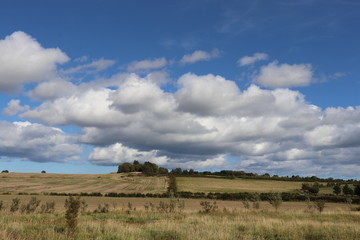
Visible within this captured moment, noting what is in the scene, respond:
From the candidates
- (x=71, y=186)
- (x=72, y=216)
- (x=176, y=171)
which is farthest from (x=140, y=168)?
(x=72, y=216)

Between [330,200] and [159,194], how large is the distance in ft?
121

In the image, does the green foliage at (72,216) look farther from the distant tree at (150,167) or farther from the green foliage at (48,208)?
the distant tree at (150,167)

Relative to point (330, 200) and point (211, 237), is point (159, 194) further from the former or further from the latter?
point (211, 237)

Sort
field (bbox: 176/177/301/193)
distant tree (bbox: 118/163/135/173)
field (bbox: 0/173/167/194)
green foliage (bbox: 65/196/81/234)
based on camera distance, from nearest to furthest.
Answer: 1. green foliage (bbox: 65/196/81/234)
2. field (bbox: 0/173/167/194)
3. field (bbox: 176/177/301/193)
4. distant tree (bbox: 118/163/135/173)

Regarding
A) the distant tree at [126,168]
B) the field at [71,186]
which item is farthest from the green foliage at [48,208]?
the distant tree at [126,168]

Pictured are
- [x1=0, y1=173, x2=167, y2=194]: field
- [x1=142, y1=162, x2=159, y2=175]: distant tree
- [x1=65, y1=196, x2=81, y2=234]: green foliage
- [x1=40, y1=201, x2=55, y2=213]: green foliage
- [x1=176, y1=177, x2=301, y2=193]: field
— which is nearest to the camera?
[x1=65, y1=196, x2=81, y2=234]: green foliage

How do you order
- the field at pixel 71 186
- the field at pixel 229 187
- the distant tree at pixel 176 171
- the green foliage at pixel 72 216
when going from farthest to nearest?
the distant tree at pixel 176 171 → the field at pixel 229 187 → the field at pixel 71 186 → the green foliage at pixel 72 216

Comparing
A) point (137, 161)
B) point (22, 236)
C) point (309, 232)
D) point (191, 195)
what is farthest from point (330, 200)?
point (137, 161)

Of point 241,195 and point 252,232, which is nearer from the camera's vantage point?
point 252,232

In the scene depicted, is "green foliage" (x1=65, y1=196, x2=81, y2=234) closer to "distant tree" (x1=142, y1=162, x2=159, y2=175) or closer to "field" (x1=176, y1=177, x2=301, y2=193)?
"field" (x1=176, y1=177, x2=301, y2=193)

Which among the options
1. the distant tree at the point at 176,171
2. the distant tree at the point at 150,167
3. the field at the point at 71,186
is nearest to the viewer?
the field at the point at 71,186

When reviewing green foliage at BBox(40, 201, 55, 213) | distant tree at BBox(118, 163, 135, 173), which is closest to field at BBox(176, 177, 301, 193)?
green foliage at BBox(40, 201, 55, 213)

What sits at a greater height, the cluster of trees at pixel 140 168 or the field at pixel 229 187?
the cluster of trees at pixel 140 168

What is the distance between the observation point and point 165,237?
610 inches
